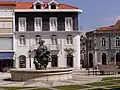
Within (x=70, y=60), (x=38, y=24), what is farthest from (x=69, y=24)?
(x=70, y=60)

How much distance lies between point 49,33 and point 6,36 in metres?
6.09

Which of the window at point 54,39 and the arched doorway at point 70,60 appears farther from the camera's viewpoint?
the arched doorway at point 70,60

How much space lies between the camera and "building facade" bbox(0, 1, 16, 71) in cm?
5077

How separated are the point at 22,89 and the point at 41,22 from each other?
31398 millimetres

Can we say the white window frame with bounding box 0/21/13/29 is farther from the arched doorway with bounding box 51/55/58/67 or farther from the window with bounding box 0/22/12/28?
the arched doorway with bounding box 51/55/58/67

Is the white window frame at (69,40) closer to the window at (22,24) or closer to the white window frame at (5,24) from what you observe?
the window at (22,24)

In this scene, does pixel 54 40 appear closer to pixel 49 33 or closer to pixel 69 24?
pixel 49 33

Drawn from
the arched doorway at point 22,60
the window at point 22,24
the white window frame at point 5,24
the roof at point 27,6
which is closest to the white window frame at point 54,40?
the window at point 22,24

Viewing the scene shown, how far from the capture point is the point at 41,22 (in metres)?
52.2

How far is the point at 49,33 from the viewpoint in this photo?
51844mm

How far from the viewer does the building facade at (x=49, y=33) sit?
170 ft

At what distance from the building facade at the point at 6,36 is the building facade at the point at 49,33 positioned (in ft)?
2.55

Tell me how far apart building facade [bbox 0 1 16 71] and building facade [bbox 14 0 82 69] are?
Result: 2.55 ft

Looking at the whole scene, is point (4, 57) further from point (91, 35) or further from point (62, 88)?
point (62, 88)
